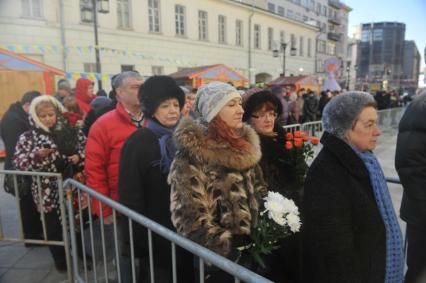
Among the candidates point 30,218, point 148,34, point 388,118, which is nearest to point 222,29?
point 148,34

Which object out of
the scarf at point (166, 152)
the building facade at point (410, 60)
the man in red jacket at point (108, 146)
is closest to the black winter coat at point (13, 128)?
the man in red jacket at point (108, 146)

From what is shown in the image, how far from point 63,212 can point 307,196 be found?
2.03m

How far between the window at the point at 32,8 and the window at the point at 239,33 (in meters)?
14.3

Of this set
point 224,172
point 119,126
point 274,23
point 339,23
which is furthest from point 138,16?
point 339,23

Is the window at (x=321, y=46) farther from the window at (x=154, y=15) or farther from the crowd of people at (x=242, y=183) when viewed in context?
the crowd of people at (x=242, y=183)

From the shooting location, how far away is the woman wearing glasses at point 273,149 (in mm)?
2432

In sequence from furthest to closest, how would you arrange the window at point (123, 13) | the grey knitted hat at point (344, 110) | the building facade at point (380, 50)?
the building facade at point (380, 50)
the window at point (123, 13)
the grey knitted hat at point (344, 110)

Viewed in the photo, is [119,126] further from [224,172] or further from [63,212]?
[224,172]

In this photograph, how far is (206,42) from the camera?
2181 centimetres

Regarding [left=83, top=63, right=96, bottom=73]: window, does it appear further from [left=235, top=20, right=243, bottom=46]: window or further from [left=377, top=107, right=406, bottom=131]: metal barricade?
[left=377, top=107, right=406, bottom=131]: metal barricade

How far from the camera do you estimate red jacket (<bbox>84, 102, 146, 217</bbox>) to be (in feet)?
8.42

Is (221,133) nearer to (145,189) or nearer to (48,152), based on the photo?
(145,189)

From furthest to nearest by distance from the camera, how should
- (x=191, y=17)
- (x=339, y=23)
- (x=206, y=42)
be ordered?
(x=339, y=23) < (x=206, y=42) < (x=191, y=17)

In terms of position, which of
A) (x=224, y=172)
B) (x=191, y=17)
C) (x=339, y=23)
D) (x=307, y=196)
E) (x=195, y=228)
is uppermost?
(x=339, y=23)
